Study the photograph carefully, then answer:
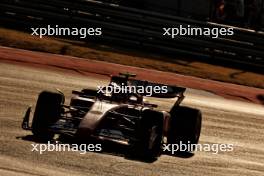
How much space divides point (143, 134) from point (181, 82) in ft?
28.0

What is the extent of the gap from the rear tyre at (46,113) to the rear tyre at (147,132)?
4.26 ft

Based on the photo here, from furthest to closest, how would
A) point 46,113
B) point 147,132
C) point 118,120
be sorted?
point 118,120 → point 46,113 → point 147,132

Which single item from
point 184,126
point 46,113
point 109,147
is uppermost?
point 46,113

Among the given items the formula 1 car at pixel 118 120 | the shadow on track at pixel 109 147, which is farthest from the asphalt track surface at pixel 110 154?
the formula 1 car at pixel 118 120

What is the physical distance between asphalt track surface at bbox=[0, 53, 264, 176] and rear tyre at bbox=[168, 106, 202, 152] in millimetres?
330

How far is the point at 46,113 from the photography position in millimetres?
10133

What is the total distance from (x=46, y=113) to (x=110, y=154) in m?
1.10

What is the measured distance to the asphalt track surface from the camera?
359 inches

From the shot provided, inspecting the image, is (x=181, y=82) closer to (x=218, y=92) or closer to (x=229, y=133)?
(x=218, y=92)

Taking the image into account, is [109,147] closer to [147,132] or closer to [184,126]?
[147,132]

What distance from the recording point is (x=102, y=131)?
991 centimetres

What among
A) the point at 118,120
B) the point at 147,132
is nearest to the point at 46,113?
the point at 118,120

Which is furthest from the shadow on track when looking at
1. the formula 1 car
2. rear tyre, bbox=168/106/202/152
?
rear tyre, bbox=168/106/202/152

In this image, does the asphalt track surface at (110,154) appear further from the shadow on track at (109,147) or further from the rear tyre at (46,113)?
the rear tyre at (46,113)
